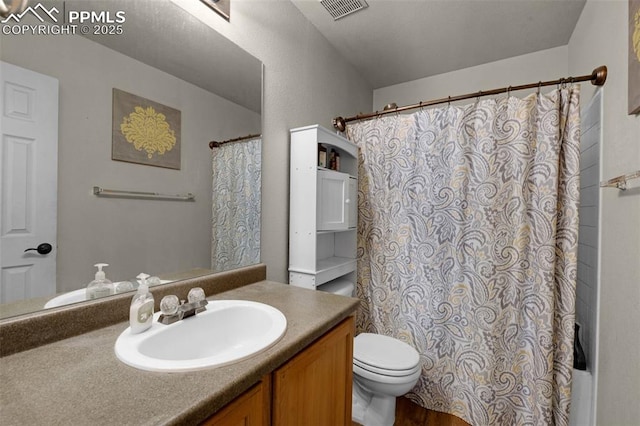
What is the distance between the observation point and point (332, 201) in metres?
1.74

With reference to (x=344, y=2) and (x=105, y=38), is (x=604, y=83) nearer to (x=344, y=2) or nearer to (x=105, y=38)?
(x=344, y=2)

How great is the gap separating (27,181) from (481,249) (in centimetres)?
197

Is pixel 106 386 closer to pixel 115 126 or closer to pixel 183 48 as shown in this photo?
pixel 115 126

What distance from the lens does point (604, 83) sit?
133cm

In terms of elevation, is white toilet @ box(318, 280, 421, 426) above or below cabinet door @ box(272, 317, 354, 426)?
below

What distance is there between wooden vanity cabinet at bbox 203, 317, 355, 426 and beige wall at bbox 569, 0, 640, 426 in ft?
3.28

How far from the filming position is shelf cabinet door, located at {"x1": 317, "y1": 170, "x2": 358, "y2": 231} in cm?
166

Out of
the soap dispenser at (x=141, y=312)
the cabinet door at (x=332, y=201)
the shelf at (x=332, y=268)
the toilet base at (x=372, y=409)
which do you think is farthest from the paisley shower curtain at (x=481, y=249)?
the soap dispenser at (x=141, y=312)

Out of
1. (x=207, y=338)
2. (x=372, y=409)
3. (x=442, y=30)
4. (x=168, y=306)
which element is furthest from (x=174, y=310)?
(x=442, y=30)

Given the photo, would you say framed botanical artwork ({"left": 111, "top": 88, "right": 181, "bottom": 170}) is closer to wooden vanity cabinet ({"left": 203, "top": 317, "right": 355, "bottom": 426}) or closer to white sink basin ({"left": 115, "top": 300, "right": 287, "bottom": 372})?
white sink basin ({"left": 115, "top": 300, "right": 287, "bottom": 372})

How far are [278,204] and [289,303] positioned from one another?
67 centimetres

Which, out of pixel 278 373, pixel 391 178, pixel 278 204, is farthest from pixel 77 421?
pixel 391 178

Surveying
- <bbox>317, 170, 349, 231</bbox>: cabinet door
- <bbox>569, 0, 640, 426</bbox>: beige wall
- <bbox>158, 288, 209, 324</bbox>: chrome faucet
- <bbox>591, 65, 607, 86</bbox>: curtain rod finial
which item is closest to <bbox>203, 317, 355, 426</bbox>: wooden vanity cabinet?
<bbox>158, 288, 209, 324</bbox>: chrome faucet

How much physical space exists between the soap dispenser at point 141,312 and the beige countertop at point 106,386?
65 millimetres
